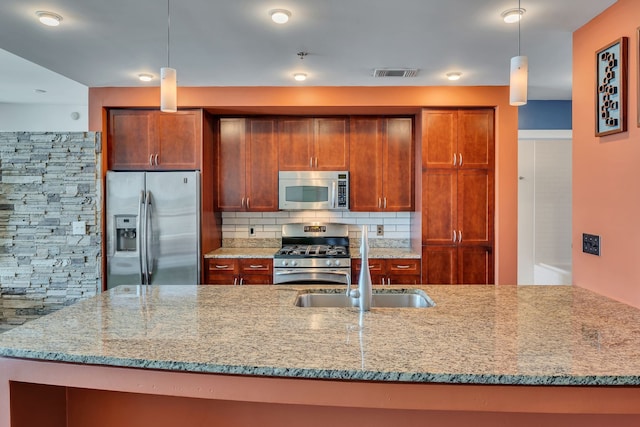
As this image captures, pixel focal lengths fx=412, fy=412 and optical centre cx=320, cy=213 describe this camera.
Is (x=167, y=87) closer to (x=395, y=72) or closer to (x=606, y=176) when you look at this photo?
(x=395, y=72)

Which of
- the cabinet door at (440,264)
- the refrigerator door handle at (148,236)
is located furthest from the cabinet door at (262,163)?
the cabinet door at (440,264)

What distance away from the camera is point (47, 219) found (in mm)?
3883

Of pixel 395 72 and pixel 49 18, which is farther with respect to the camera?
pixel 395 72

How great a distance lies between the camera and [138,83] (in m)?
3.74

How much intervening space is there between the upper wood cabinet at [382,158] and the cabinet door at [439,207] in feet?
1.00

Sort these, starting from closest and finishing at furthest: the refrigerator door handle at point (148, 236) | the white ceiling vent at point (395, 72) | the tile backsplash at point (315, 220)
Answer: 1. the white ceiling vent at point (395, 72)
2. the refrigerator door handle at point (148, 236)
3. the tile backsplash at point (315, 220)

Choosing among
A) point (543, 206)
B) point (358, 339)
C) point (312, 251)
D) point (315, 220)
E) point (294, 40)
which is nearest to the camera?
point (358, 339)

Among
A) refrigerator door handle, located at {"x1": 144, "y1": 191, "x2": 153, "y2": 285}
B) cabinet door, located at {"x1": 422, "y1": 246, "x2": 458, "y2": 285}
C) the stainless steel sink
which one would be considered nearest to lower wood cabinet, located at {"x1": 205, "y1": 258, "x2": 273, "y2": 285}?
refrigerator door handle, located at {"x1": 144, "y1": 191, "x2": 153, "y2": 285}

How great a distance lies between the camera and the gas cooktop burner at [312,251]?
385 cm

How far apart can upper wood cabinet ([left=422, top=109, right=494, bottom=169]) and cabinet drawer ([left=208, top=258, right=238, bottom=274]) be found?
79.5 inches

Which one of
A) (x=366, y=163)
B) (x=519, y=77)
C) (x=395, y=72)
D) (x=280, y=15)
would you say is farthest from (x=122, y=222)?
(x=519, y=77)

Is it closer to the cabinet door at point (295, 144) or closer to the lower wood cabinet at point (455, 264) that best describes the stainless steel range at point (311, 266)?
the lower wood cabinet at point (455, 264)

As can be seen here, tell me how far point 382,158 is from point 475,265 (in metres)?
1.36

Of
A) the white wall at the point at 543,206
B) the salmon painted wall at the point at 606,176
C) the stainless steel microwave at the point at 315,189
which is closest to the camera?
the salmon painted wall at the point at 606,176
